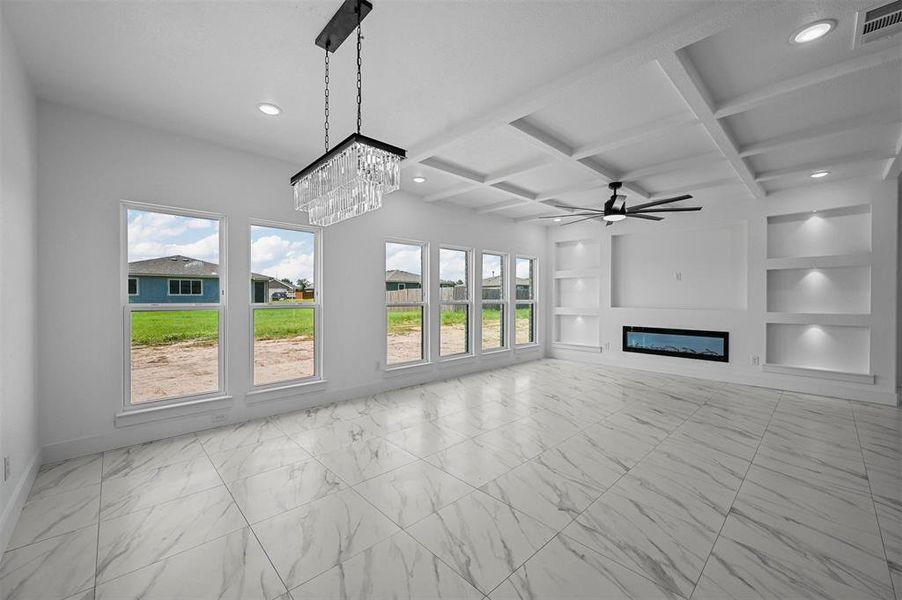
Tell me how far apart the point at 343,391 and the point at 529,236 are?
4.89 metres

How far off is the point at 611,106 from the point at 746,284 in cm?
450

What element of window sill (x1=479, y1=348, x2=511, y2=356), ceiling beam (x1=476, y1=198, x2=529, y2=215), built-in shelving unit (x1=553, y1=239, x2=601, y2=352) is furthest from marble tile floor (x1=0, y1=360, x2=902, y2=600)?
built-in shelving unit (x1=553, y1=239, x2=601, y2=352)

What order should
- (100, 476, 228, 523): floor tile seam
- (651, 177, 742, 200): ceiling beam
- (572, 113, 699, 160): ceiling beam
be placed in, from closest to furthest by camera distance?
(100, 476, 228, 523): floor tile seam < (572, 113, 699, 160): ceiling beam < (651, 177, 742, 200): ceiling beam

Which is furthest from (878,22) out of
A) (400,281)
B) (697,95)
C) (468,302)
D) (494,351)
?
(494,351)

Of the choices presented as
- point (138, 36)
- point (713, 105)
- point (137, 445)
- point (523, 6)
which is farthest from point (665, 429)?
point (138, 36)

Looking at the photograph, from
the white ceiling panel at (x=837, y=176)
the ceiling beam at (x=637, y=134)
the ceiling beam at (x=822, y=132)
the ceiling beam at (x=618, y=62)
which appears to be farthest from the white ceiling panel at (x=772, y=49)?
the white ceiling panel at (x=837, y=176)

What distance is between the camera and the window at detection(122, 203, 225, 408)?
10.9 ft

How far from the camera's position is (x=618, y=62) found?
234 cm

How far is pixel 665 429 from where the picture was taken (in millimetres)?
3676

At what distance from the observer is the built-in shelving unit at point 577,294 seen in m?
7.36

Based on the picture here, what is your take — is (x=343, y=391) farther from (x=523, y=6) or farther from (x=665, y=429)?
(x=523, y=6)

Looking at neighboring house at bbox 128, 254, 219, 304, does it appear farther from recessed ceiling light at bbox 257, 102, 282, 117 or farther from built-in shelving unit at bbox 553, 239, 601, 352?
built-in shelving unit at bbox 553, 239, 601, 352

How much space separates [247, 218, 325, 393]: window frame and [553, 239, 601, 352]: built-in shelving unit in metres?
5.15

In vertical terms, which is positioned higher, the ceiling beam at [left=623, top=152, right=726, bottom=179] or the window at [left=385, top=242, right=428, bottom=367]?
the ceiling beam at [left=623, top=152, right=726, bottom=179]
